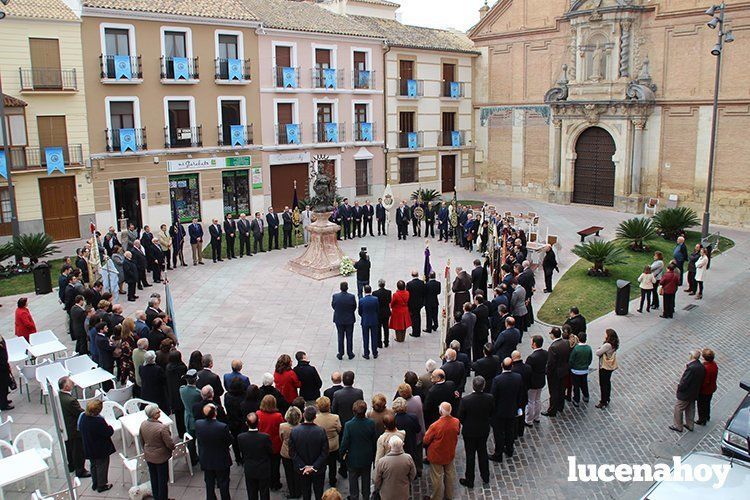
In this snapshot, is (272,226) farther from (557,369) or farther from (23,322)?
(557,369)

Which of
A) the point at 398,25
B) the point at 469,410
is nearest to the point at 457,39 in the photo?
the point at 398,25

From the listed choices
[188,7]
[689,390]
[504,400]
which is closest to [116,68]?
[188,7]

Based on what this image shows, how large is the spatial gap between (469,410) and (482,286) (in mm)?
7843

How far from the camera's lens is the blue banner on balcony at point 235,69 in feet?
98.0

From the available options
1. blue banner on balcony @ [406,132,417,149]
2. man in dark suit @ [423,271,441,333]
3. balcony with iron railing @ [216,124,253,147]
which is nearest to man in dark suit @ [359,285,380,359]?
man in dark suit @ [423,271,441,333]

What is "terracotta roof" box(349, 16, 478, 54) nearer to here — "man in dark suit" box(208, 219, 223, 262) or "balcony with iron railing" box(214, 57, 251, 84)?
"balcony with iron railing" box(214, 57, 251, 84)

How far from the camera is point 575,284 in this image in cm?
1962

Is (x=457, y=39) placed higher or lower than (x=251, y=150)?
higher

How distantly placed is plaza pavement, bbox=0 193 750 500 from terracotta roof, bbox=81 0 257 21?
11.9 meters

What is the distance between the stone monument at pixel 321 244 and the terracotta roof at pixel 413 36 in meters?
17.2

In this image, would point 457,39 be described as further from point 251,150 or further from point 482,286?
point 482,286

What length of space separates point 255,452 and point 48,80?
22245mm

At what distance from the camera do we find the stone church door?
33062 millimetres

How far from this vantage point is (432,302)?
15383 millimetres
